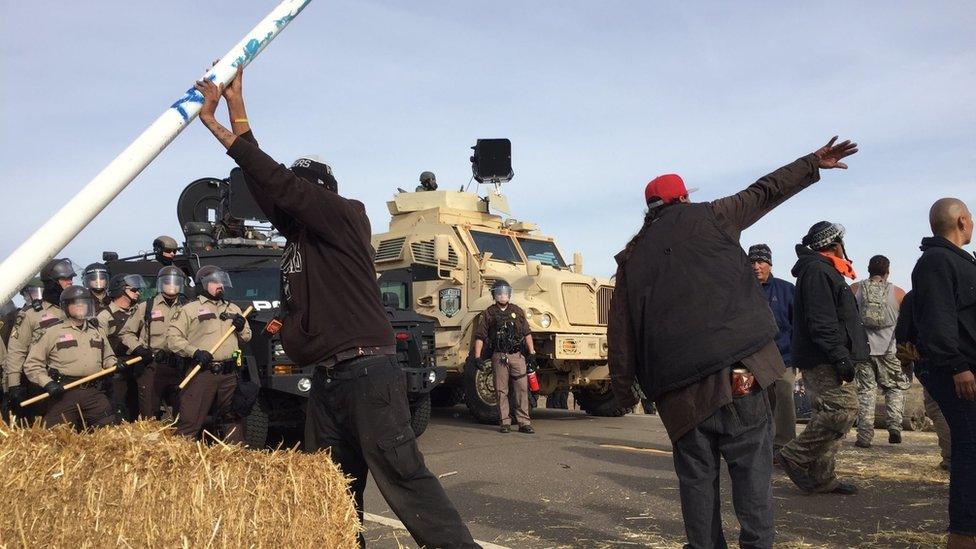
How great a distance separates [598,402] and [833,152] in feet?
35.3

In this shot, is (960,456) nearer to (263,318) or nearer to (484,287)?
(263,318)

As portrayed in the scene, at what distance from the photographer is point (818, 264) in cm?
657

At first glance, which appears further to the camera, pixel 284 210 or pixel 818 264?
pixel 818 264

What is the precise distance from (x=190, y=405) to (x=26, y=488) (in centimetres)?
507

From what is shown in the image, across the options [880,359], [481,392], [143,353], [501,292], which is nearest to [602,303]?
[501,292]

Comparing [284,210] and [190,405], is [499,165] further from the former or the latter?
[284,210]

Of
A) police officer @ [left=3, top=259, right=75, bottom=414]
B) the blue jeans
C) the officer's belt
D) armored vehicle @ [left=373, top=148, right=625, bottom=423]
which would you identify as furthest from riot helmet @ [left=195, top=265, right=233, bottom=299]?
the blue jeans

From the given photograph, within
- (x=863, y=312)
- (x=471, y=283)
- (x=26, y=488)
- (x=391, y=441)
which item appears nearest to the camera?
(x=26, y=488)

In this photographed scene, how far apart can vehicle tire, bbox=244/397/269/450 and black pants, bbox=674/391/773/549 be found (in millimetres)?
6295

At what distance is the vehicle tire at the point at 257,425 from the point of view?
927cm

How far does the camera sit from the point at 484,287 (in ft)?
44.3

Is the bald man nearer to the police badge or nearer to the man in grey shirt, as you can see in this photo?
the man in grey shirt

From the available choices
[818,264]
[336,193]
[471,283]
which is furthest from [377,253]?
[336,193]

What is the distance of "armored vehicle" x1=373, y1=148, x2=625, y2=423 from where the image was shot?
42.6 feet
